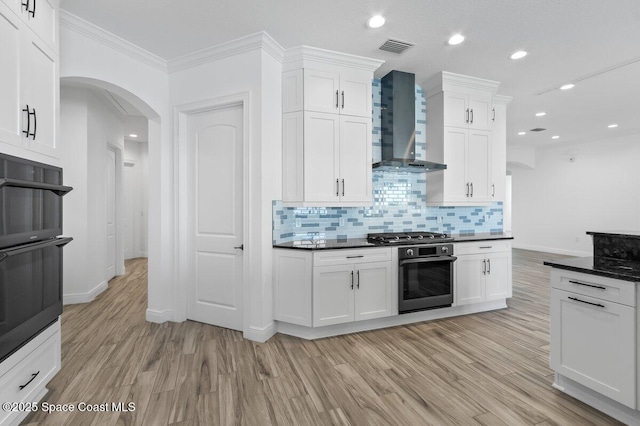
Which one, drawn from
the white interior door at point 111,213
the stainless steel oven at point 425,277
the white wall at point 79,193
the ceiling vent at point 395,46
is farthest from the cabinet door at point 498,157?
the white interior door at point 111,213

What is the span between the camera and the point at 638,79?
391 centimetres

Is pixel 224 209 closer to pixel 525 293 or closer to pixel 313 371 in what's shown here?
pixel 313 371

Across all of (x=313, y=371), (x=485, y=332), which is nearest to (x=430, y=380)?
(x=313, y=371)

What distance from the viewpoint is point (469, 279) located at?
11.7 feet

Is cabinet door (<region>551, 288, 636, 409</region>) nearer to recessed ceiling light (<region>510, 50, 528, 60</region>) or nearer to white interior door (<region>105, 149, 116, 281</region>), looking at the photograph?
recessed ceiling light (<region>510, 50, 528, 60</region>)

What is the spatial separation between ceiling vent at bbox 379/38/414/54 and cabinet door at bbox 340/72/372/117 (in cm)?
36

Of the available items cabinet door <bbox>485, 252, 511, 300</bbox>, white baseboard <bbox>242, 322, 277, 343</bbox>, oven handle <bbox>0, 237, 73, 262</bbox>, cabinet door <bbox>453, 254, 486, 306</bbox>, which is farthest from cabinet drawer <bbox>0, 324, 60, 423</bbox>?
cabinet door <bbox>485, 252, 511, 300</bbox>

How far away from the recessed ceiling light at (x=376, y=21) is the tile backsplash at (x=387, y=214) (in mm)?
1116

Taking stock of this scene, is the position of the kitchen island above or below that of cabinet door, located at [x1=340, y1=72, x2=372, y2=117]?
below

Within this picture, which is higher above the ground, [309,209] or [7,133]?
[7,133]

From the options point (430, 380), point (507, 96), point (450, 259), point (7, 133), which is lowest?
point (430, 380)

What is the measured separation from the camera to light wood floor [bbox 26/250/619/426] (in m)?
1.89

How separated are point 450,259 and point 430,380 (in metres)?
1.44

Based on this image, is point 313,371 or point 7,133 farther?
point 313,371
